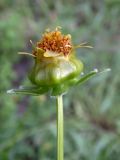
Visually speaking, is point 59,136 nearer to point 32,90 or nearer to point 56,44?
point 32,90

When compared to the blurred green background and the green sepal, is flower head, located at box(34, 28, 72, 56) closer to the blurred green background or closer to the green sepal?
the green sepal

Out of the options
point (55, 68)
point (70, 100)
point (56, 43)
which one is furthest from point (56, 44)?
point (70, 100)

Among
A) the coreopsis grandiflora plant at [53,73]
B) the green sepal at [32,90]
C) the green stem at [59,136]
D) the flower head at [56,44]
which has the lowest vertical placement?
the green stem at [59,136]

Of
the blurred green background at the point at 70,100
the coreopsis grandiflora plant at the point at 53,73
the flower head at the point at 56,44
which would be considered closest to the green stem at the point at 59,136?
the coreopsis grandiflora plant at the point at 53,73

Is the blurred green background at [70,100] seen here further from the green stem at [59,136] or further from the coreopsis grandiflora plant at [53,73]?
the green stem at [59,136]

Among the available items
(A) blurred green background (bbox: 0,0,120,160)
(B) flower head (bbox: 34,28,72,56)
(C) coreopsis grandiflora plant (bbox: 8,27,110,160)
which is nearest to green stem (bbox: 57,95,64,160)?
(C) coreopsis grandiflora plant (bbox: 8,27,110,160)

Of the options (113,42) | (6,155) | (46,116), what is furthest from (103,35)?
(6,155)

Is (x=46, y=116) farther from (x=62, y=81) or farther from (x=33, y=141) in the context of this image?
(x=62, y=81)
